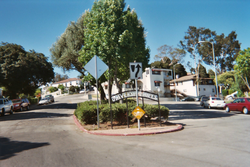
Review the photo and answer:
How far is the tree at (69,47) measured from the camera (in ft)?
75.0

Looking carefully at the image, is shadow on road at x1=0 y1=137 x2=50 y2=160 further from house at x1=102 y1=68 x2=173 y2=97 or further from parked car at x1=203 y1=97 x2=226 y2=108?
house at x1=102 y1=68 x2=173 y2=97

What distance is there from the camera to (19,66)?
28.6 metres

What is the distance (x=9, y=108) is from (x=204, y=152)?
2259 cm

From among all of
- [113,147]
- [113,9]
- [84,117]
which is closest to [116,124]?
[84,117]

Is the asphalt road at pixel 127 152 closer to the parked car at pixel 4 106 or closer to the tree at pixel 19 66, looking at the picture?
the parked car at pixel 4 106


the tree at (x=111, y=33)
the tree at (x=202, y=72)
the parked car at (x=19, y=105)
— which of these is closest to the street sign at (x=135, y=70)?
the tree at (x=111, y=33)

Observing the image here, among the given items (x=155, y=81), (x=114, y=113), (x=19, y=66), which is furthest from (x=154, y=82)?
(x=114, y=113)

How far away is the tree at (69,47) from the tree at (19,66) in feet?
22.8

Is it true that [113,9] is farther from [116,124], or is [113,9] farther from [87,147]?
[87,147]

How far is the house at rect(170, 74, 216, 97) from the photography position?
58856mm

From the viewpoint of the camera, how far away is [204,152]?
5.80 metres

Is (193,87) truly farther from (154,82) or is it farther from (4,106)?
(4,106)

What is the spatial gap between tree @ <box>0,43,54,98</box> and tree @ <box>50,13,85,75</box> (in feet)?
22.8

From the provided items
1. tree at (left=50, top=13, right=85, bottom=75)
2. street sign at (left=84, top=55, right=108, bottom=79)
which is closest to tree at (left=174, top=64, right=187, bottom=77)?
tree at (left=50, top=13, right=85, bottom=75)
